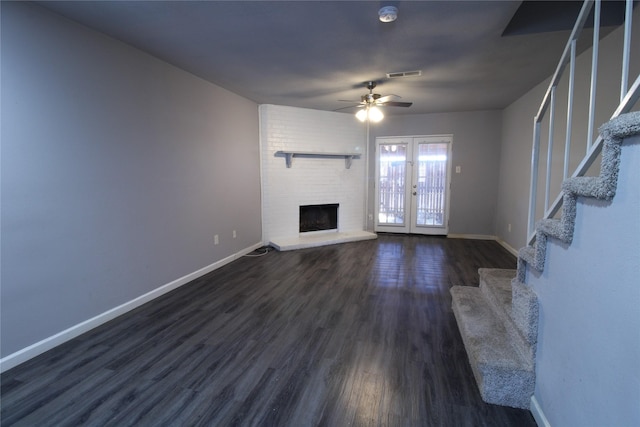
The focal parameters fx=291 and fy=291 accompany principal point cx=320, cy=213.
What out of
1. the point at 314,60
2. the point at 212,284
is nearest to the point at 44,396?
the point at 212,284

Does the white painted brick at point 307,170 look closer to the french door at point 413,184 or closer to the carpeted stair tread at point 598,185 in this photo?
the french door at point 413,184

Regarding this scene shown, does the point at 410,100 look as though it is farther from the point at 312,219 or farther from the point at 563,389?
the point at 563,389

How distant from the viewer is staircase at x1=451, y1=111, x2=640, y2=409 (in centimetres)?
101

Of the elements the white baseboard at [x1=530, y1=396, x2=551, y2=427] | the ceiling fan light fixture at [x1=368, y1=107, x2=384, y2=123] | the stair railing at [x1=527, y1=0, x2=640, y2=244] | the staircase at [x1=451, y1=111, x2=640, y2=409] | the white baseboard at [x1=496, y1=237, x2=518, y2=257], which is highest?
the ceiling fan light fixture at [x1=368, y1=107, x2=384, y2=123]

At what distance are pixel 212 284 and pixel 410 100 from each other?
4.13 metres

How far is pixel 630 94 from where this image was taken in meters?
0.99

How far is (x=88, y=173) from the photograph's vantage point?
2.44 m

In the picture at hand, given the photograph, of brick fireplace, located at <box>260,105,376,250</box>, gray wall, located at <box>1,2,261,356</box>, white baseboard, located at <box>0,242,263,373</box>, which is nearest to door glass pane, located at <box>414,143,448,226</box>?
brick fireplace, located at <box>260,105,376,250</box>

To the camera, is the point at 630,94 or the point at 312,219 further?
the point at 312,219

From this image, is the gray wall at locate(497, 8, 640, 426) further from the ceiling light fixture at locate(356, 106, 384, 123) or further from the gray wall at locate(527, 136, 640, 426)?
the ceiling light fixture at locate(356, 106, 384, 123)

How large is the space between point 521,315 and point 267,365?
1.65 m

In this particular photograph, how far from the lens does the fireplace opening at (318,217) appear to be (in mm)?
5789

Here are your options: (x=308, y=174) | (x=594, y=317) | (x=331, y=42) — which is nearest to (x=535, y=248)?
(x=594, y=317)

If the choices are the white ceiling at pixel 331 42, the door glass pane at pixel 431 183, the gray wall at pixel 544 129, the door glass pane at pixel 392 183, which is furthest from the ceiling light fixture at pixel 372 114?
the door glass pane at pixel 431 183
